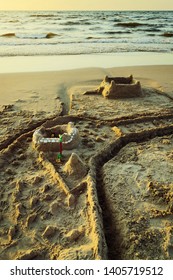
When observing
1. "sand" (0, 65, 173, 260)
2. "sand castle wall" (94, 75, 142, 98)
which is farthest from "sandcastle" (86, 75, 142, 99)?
"sand" (0, 65, 173, 260)

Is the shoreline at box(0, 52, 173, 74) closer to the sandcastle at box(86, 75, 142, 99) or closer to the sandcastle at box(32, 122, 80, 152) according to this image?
the sandcastle at box(86, 75, 142, 99)

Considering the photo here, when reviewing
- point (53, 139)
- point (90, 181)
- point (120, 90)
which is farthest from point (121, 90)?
point (90, 181)

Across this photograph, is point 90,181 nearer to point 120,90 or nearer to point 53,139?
point 53,139

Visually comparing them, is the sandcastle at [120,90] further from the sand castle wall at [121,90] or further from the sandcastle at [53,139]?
the sandcastle at [53,139]

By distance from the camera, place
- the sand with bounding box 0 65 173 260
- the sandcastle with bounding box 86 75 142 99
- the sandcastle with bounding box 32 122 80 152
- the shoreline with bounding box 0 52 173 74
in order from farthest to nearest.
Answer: the shoreline with bounding box 0 52 173 74 < the sandcastle with bounding box 86 75 142 99 < the sandcastle with bounding box 32 122 80 152 < the sand with bounding box 0 65 173 260
